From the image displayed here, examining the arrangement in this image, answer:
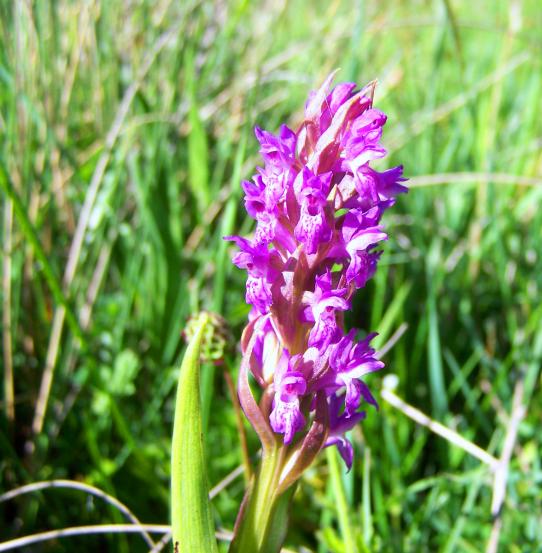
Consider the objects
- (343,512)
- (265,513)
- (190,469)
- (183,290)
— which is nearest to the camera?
(190,469)

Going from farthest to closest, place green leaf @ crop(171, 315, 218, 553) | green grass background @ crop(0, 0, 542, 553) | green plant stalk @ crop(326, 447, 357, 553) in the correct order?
1. green grass background @ crop(0, 0, 542, 553)
2. green plant stalk @ crop(326, 447, 357, 553)
3. green leaf @ crop(171, 315, 218, 553)

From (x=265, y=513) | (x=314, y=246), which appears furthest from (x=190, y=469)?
(x=314, y=246)

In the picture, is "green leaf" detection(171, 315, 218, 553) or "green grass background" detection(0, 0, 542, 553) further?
"green grass background" detection(0, 0, 542, 553)

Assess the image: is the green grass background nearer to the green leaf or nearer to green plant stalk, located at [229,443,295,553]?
green plant stalk, located at [229,443,295,553]

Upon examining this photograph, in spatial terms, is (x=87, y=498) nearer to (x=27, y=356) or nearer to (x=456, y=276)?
(x=27, y=356)

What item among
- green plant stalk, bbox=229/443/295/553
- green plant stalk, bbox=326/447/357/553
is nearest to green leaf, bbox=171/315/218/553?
green plant stalk, bbox=229/443/295/553

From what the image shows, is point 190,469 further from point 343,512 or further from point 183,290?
point 183,290

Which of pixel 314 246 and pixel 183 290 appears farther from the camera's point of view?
pixel 183 290
